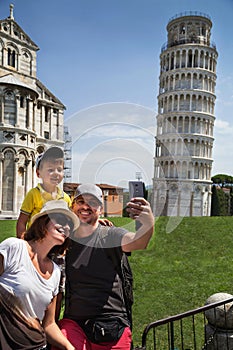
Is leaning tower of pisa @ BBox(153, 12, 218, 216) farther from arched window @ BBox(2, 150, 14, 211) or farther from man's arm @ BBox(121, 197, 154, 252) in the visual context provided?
man's arm @ BBox(121, 197, 154, 252)

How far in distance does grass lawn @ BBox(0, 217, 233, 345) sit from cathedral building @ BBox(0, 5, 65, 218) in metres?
10.1

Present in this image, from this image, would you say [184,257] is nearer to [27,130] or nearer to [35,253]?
[35,253]

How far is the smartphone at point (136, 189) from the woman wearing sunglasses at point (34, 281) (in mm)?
442

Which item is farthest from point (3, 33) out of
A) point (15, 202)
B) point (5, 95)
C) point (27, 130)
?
point (15, 202)

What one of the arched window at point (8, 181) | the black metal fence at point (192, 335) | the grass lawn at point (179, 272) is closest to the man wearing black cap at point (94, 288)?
the grass lawn at point (179, 272)

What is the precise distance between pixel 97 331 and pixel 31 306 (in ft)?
1.70

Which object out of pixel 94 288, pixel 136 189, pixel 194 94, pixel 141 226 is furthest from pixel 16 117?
pixel 194 94

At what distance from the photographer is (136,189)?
1893mm

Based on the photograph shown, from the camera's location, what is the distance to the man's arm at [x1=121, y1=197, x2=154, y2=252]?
1956mm

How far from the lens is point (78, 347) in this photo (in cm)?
233

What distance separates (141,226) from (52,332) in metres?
0.90

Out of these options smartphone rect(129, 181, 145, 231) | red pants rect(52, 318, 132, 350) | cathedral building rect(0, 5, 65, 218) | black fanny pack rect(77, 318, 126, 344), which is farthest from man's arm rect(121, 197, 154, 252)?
cathedral building rect(0, 5, 65, 218)

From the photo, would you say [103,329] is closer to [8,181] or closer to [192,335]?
[192,335]

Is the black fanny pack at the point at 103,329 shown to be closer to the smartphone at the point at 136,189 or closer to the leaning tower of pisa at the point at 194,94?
the smartphone at the point at 136,189
